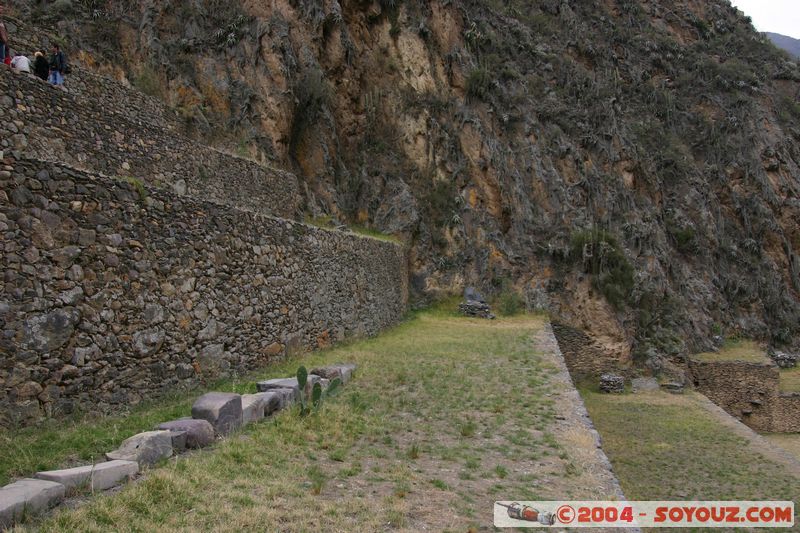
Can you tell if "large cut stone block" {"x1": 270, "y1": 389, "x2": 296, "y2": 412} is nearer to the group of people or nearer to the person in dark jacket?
the group of people

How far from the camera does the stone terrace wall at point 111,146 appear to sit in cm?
826

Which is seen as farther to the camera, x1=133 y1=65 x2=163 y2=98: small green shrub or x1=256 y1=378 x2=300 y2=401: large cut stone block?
x1=133 y1=65 x2=163 y2=98: small green shrub

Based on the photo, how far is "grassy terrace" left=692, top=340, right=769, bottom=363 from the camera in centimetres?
2567

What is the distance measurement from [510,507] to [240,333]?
19.9 feet

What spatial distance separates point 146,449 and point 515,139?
1092 inches

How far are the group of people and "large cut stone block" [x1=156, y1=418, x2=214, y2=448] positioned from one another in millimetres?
8320

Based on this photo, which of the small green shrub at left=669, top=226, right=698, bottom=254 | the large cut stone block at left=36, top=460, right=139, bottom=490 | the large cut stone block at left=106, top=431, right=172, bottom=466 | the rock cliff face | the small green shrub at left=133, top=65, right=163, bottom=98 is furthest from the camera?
the small green shrub at left=669, top=226, right=698, bottom=254

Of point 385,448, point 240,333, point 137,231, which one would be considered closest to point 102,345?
point 137,231

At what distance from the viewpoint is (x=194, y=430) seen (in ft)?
17.4

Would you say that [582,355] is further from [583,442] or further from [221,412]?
[221,412]

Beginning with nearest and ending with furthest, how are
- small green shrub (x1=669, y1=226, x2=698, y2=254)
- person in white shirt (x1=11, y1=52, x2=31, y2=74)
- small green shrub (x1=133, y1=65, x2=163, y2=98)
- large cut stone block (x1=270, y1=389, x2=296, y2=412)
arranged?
1. large cut stone block (x1=270, y1=389, x2=296, y2=412)
2. person in white shirt (x1=11, y1=52, x2=31, y2=74)
3. small green shrub (x1=133, y1=65, x2=163, y2=98)
4. small green shrub (x1=669, y1=226, x2=698, y2=254)

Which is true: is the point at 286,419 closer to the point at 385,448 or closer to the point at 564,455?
the point at 385,448

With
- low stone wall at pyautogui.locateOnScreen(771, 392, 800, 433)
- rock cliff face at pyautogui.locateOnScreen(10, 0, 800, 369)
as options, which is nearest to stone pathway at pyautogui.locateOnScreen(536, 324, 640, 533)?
rock cliff face at pyautogui.locateOnScreen(10, 0, 800, 369)

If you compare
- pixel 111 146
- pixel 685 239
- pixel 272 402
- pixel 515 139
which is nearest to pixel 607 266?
pixel 515 139
